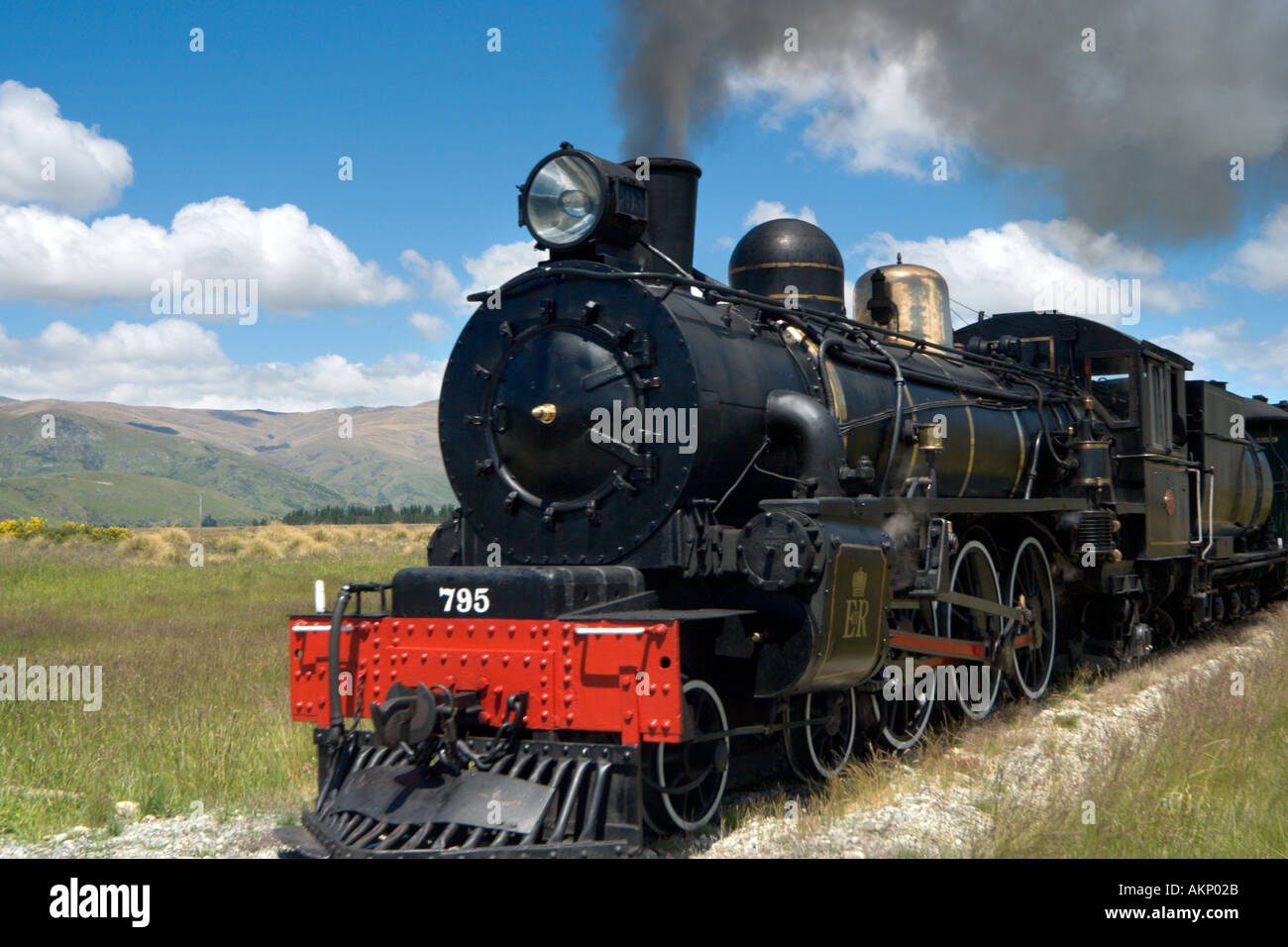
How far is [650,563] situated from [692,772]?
1.03 m

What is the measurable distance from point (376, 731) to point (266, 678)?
4866 millimetres

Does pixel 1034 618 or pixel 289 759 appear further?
pixel 1034 618

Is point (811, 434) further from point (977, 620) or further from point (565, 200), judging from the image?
point (977, 620)

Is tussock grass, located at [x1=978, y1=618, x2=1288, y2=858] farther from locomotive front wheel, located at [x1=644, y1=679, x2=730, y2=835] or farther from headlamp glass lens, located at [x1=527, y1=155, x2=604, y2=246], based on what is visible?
headlamp glass lens, located at [x1=527, y1=155, x2=604, y2=246]

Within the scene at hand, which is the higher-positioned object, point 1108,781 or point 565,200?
point 565,200

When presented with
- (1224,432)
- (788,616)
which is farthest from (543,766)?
(1224,432)

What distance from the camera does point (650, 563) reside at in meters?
5.72

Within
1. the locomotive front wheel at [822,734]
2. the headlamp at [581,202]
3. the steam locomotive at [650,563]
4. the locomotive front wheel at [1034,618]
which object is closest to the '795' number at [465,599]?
the steam locomotive at [650,563]

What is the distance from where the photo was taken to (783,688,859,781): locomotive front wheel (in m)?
6.23

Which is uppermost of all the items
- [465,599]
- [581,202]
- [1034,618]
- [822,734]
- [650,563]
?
[581,202]

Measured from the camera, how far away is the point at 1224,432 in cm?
1359

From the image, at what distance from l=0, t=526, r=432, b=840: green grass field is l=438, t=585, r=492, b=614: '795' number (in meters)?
1.59

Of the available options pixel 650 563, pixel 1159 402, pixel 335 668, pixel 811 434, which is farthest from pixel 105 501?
pixel 811 434
